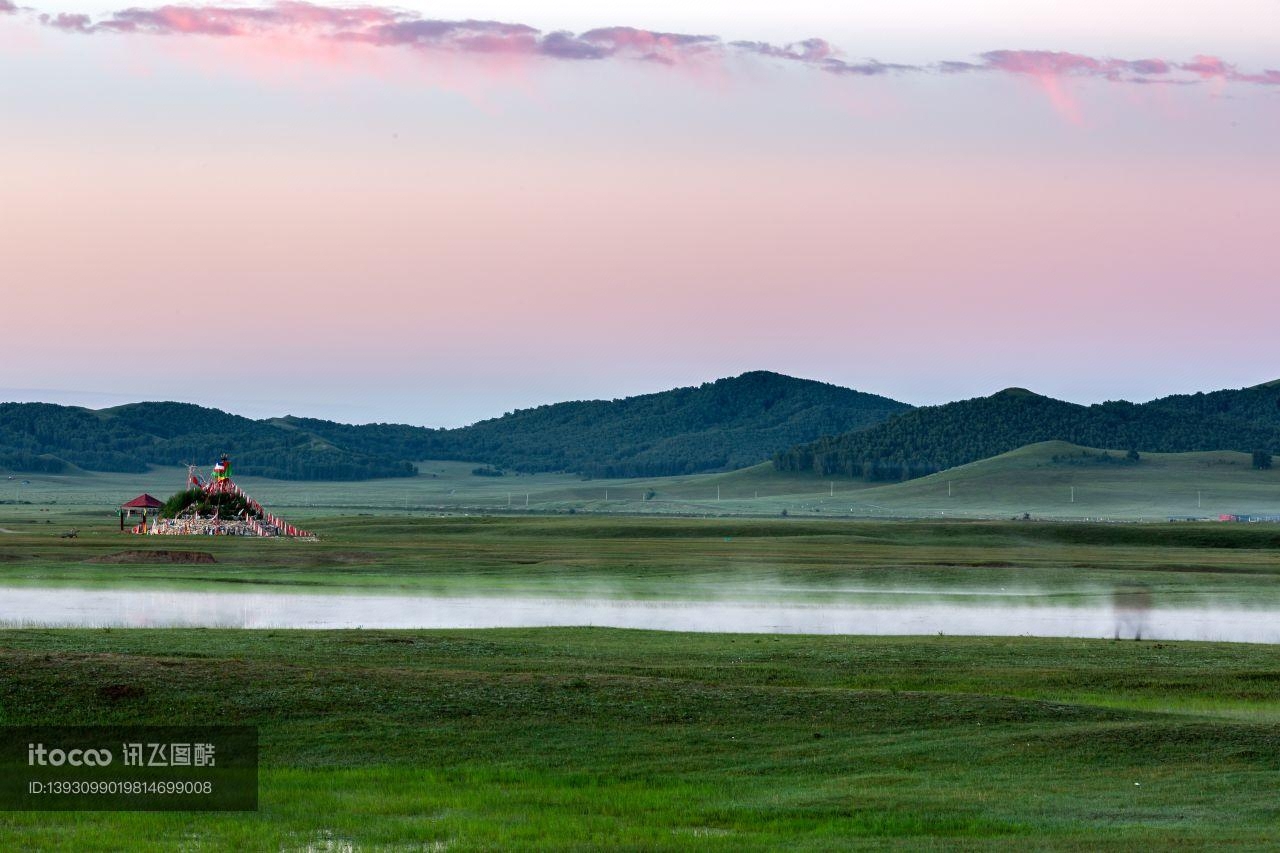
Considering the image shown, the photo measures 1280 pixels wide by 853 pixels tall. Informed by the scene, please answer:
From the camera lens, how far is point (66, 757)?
2139 cm

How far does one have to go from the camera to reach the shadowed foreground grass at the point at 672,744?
17.6m

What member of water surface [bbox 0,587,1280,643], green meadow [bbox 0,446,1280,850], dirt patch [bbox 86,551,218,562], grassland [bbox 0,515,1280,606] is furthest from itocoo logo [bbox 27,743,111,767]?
dirt patch [bbox 86,551,218,562]

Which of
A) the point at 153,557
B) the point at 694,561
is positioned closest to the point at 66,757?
the point at 153,557

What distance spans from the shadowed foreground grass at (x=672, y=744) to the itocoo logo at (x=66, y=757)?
1369 mm

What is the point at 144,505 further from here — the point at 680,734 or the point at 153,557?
the point at 680,734

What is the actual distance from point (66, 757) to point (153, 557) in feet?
184

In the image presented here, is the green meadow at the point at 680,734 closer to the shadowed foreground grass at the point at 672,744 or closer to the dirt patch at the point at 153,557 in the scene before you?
the shadowed foreground grass at the point at 672,744

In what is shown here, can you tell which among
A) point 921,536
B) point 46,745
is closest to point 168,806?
point 46,745

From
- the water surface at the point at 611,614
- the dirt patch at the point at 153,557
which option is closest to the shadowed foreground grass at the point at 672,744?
the water surface at the point at 611,614

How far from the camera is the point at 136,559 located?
74.6m

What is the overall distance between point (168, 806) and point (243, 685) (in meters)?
5.94

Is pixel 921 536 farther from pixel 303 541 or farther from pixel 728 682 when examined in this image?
pixel 728 682

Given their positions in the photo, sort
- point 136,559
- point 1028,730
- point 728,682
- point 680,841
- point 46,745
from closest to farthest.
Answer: point 680,841
point 46,745
point 1028,730
point 728,682
point 136,559

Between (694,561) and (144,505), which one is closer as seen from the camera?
(694,561)
